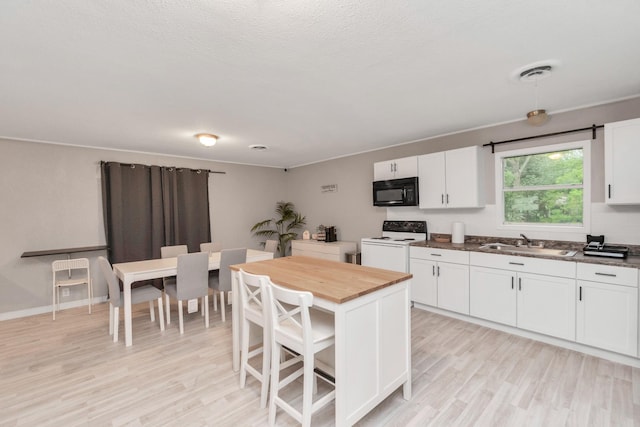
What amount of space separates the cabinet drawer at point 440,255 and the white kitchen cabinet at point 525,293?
10 centimetres

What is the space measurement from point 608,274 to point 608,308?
294mm

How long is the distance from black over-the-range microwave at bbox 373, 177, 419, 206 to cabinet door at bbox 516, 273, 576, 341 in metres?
1.65

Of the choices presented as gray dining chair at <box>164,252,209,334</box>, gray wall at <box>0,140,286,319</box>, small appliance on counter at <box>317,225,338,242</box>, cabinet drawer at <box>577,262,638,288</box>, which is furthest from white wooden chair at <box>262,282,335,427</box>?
gray wall at <box>0,140,286,319</box>

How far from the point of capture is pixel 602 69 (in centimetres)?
220

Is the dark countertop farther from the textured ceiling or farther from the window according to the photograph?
the textured ceiling

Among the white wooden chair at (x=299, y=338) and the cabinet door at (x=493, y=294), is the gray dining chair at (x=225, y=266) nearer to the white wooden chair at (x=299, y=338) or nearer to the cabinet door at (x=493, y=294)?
the white wooden chair at (x=299, y=338)

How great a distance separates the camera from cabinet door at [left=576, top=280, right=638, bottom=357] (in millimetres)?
2420

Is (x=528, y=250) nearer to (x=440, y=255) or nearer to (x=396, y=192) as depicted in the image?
(x=440, y=255)

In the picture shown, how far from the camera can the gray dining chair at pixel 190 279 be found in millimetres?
3330

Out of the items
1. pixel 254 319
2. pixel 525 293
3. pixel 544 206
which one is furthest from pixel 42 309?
pixel 544 206

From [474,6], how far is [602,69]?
150 centimetres

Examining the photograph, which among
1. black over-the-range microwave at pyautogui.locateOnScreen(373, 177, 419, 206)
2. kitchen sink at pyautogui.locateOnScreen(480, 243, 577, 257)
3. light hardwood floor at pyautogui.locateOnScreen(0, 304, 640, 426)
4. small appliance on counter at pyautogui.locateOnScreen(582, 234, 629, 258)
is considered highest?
black over-the-range microwave at pyautogui.locateOnScreen(373, 177, 419, 206)

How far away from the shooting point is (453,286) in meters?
3.54

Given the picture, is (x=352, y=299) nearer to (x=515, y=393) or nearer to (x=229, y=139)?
(x=515, y=393)
